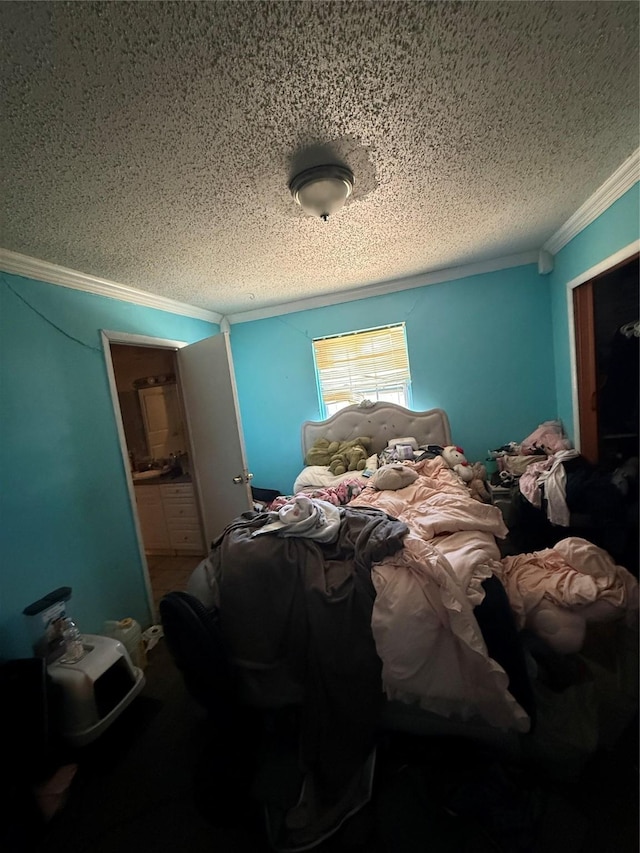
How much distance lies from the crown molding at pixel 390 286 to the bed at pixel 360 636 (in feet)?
8.19

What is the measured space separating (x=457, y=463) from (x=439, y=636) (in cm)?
184

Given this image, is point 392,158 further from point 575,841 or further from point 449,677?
point 575,841

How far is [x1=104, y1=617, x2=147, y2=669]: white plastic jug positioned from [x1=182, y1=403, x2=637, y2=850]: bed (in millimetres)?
967

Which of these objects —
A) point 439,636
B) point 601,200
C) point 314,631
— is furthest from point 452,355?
point 314,631

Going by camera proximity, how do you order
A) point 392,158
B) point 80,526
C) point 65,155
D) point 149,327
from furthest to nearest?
point 149,327, point 80,526, point 392,158, point 65,155

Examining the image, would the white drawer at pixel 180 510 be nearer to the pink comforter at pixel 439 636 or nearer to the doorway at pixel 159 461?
the doorway at pixel 159 461

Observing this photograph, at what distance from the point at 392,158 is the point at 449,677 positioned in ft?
6.37

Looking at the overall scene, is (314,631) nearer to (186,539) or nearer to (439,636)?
(439,636)

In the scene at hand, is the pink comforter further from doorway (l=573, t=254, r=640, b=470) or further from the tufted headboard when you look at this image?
the tufted headboard

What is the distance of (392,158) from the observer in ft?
4.43

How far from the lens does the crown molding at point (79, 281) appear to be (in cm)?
A: 175

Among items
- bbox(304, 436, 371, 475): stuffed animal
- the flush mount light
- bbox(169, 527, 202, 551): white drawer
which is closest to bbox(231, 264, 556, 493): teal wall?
bbox(304, 436, 371, 475): stuffed animal

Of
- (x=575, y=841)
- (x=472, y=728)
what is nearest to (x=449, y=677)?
(x=472, y=728)

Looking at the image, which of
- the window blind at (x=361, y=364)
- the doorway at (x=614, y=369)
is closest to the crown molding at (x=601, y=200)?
the doorway at (x=614, y=369)
